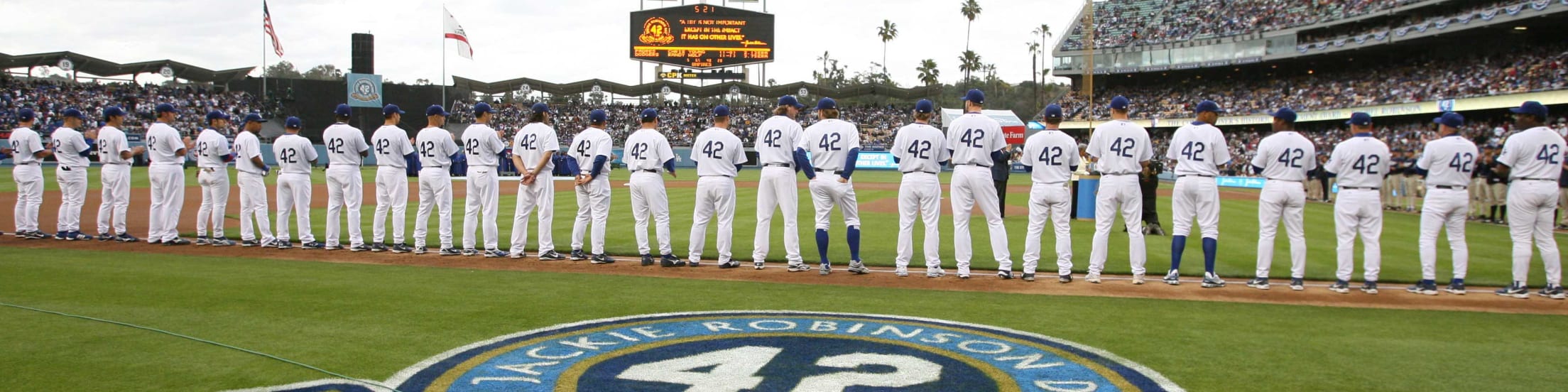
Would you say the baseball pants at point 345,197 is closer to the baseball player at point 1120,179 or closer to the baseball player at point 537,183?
the baseball player at point 537,183

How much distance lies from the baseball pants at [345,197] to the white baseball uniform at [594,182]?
2786 mm

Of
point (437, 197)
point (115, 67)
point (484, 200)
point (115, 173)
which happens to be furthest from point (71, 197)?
point (115, 67)

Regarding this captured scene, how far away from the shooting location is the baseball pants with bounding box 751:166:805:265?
28.3 feet

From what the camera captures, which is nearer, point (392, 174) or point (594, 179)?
point (594, 179)

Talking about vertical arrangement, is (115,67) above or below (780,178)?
above

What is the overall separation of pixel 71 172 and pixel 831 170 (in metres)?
9.84

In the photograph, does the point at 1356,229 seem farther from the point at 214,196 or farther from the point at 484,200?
the point at 214,196

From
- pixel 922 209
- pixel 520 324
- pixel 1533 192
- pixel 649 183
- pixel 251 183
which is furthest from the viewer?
pixel 251 183

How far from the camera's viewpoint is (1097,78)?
56.6 metres

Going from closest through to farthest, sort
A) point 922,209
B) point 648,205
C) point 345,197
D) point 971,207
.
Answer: point 971,207 → point 922,209 → point 648,205 → point 345,197

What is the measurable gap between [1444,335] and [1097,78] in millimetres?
54258

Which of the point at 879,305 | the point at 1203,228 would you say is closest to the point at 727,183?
the point at 879,305

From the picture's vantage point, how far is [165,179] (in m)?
10.6

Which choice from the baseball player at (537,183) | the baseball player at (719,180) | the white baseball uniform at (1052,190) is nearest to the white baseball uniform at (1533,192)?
the white baseball uniform at (1052,190)
